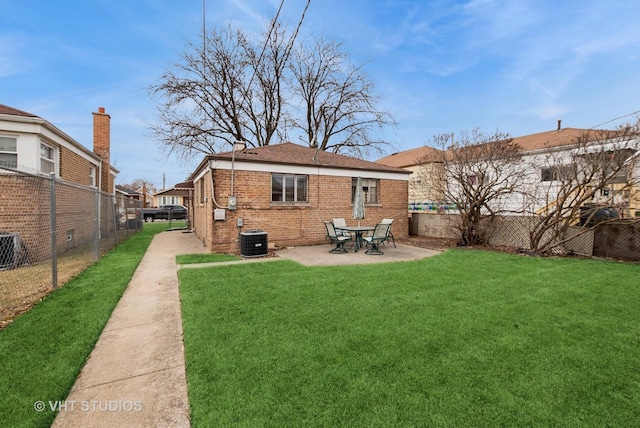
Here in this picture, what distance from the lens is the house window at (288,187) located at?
11.1m

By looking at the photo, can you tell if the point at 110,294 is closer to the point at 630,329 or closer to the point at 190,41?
the point at 630,329

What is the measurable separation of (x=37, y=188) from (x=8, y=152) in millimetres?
1915

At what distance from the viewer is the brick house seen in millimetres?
7562

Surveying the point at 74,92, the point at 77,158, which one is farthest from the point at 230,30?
the point at 77,158

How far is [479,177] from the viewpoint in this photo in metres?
10.9

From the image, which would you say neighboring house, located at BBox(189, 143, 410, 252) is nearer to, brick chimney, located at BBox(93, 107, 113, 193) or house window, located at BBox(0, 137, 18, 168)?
house window, located at BBox(0, 137, 18, 168)

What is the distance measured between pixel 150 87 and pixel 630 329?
25.9 meters

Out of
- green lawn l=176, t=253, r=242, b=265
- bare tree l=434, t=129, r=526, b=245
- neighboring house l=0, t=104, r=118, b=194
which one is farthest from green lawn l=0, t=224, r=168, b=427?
bare tree l=434, t=129, r=526, b=245

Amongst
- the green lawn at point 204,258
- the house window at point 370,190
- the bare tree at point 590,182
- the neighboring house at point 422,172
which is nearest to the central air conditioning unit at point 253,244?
the green lawn at point 204,258

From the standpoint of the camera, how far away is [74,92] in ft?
48.5

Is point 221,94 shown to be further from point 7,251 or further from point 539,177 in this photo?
point 539,177

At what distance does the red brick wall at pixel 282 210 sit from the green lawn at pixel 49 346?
4.45m

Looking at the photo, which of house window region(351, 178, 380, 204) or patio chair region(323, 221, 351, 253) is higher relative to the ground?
house window region(351, 178, 380, 204)

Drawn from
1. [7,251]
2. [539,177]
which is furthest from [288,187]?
[539,177]
